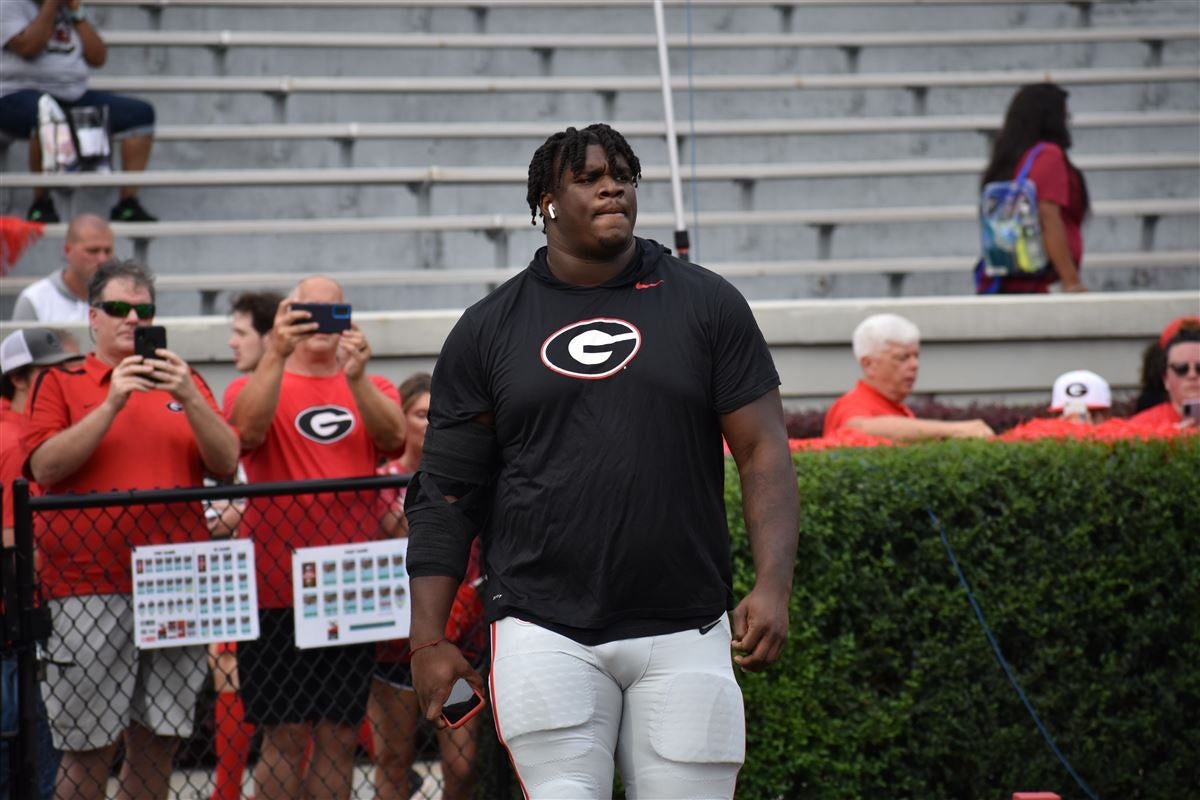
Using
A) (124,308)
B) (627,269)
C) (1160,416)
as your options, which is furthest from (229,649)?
(1160,416)

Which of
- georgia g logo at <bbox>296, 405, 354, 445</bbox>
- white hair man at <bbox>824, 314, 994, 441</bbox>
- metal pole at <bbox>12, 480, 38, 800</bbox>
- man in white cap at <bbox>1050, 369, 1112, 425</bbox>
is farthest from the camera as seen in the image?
man in white cap at <bbox>1050, 369, 1112, 425</bbox>

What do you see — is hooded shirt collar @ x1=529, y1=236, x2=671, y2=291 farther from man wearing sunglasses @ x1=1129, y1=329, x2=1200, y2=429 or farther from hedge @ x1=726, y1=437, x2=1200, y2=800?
man wearing sunglasses @ x1=1129, y1=329, x2=1200, y2=429

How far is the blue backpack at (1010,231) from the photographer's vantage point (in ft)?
30.6

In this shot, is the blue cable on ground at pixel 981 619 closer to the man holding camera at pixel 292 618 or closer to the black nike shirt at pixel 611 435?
the man holding camera at pixel 292 618

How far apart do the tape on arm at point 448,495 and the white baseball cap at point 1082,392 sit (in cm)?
452

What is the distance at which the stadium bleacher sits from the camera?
1061 centimetres

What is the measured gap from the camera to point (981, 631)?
5523 millimetres

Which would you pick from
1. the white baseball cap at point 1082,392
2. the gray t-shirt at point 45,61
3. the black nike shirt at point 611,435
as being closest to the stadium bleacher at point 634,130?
the gray t-shirt at point 45,61

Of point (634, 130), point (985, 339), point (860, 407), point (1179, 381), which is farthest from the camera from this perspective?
point (634, 130)

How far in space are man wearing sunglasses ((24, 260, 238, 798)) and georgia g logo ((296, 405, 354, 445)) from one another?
423 millimetres

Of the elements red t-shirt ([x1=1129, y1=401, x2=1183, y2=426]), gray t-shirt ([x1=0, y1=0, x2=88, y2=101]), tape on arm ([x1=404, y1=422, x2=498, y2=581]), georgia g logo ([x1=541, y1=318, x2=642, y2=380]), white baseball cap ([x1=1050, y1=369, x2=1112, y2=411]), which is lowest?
red t-shirt ([x1=1129, y1=401, x2=1183, y2=426])

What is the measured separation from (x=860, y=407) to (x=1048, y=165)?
10.2 ft

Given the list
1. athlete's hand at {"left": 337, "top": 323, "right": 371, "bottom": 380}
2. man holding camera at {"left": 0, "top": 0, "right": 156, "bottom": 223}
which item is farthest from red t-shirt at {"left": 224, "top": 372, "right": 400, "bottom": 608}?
man holding camera at {"left": 0, "top": 0, "right": 156, "bottom": 223}

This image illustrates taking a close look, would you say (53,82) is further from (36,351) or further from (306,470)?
(306,470)
